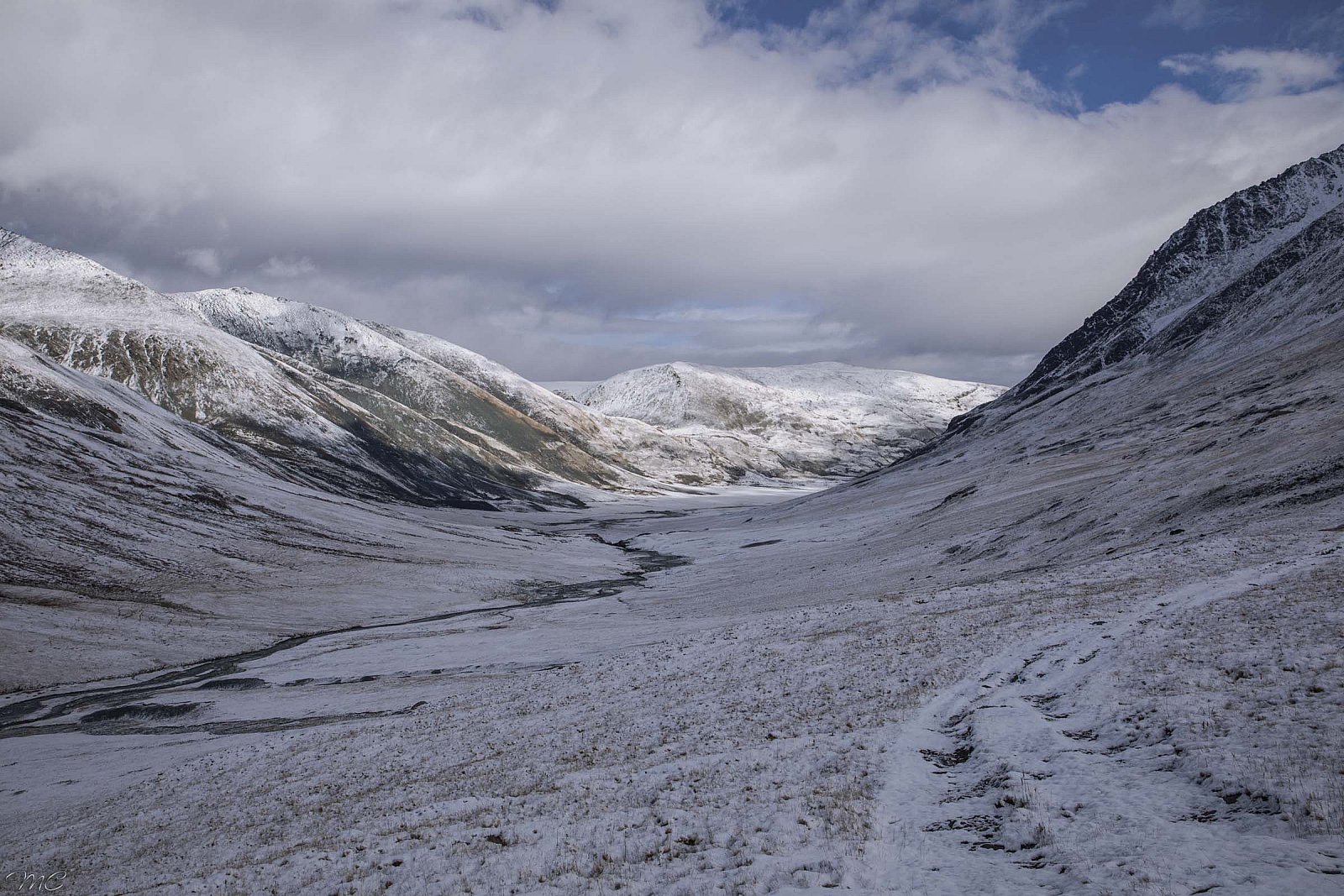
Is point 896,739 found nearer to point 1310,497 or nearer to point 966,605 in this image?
point 966,605

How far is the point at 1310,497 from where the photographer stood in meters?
43.1

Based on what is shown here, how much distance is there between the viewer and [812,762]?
718 inches

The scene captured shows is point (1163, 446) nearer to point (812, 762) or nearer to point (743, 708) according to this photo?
point (743, 708)

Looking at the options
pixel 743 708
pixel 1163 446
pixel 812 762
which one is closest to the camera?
pixel 812 762

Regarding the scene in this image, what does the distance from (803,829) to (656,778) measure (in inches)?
213

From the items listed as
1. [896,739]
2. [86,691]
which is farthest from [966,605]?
[86,691]
